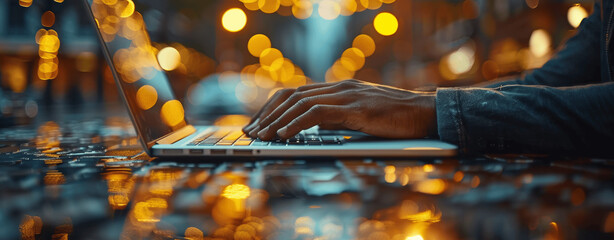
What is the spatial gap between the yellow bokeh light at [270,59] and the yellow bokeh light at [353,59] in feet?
11.5

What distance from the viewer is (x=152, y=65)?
0.83 m

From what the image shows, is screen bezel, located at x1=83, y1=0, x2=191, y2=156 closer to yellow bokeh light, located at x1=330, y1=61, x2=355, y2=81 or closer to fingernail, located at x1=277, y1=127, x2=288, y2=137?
fingernail, located at x1=277, y1=127, x2=288, y2=137

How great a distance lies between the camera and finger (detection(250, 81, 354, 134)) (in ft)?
2.11

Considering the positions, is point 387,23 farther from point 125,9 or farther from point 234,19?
point 125,9

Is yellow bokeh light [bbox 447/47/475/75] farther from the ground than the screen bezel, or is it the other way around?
yellow bokeh light [bbox 447/47/475/75]

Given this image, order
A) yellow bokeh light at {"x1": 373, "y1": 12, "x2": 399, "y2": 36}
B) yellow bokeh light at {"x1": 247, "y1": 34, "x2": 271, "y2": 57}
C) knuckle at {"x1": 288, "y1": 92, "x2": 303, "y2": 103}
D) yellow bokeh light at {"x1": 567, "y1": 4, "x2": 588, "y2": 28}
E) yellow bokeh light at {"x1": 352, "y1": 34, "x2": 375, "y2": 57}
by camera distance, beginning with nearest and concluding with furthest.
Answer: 1. knuckle at {"x1": 288, "y1": 92, "x2": 303, "y2": 103}
2. yellow bokeh light at {"x1": 567, "y1": 4, "x2": 588, "y2": 28}
3. yellow bokeh light at {"x1": 373, "y1": 12, "x2": 399, "y2": 36}
4. yellow bokeh light at {"x1": 247, "y1": 34, "x2": 271, "y2": 57}
5. yellow bokeh light at {"x1": 352, "y1": 34, "x2": 375, "y2": 57}

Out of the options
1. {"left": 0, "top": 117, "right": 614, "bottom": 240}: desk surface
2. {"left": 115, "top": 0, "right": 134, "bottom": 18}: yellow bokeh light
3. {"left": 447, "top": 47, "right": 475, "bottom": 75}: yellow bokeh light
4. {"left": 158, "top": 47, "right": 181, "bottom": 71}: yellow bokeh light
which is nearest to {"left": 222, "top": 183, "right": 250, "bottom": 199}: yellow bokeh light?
{"left": 0, "top": 117, "right": 614, "bottom": 240}: desk surface

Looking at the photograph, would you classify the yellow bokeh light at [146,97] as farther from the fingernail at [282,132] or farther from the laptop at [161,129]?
the fingernail at [282,132]

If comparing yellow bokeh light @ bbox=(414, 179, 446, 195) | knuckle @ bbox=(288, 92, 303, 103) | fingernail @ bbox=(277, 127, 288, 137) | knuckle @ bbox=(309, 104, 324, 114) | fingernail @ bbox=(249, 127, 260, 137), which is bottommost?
yellow bokeh light @ bbox=(414, 179, 446, 195)

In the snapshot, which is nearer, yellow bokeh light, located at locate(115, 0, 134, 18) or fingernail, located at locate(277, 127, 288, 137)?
fingernail, located at locate(277, 127, 288, 137)

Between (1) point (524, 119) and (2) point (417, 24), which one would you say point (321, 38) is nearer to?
(2) point (417, 24)

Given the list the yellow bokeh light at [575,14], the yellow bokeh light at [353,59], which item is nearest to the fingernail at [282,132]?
the yellow bokeh light at [575,14]

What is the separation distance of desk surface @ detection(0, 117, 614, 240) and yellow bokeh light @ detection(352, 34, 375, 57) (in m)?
16.6

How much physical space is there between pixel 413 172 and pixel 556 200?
0.44 feet
